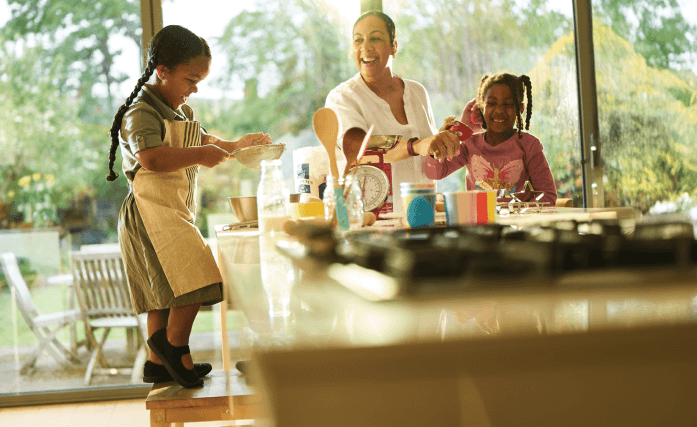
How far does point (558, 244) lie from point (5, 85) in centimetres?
287

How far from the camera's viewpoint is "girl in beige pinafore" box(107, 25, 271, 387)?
154cm

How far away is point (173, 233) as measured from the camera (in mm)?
1566

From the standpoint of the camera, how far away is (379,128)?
1.84 m

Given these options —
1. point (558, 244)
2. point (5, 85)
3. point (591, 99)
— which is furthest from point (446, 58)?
point (558, 244)

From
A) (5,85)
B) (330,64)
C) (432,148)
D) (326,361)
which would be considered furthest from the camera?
(330,64)

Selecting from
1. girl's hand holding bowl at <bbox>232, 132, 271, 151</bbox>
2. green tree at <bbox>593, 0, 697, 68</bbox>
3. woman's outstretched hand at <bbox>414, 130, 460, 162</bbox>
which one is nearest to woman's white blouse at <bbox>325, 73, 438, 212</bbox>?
girl's hand holding bowl at <bbox>232, 132, 271, 151</bbox>

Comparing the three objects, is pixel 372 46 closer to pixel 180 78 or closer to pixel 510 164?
pixel 180 78

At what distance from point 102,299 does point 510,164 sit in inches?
75.3

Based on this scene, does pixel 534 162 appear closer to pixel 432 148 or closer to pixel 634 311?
pixel 432 148

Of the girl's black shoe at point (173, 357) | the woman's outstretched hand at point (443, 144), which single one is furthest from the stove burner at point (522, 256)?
the girl's black shoe at point (173, 357)

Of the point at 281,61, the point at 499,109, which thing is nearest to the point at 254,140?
the point at 499,109

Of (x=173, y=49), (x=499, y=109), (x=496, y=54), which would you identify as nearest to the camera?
(x=173, y=49)

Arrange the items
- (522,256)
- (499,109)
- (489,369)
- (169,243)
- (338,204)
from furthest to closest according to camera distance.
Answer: (499,109), (169,243), (338,204), (522,256), (489,369)

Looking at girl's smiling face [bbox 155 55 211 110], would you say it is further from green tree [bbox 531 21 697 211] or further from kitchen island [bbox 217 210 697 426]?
green tree [bbox 531 21 697 211]
